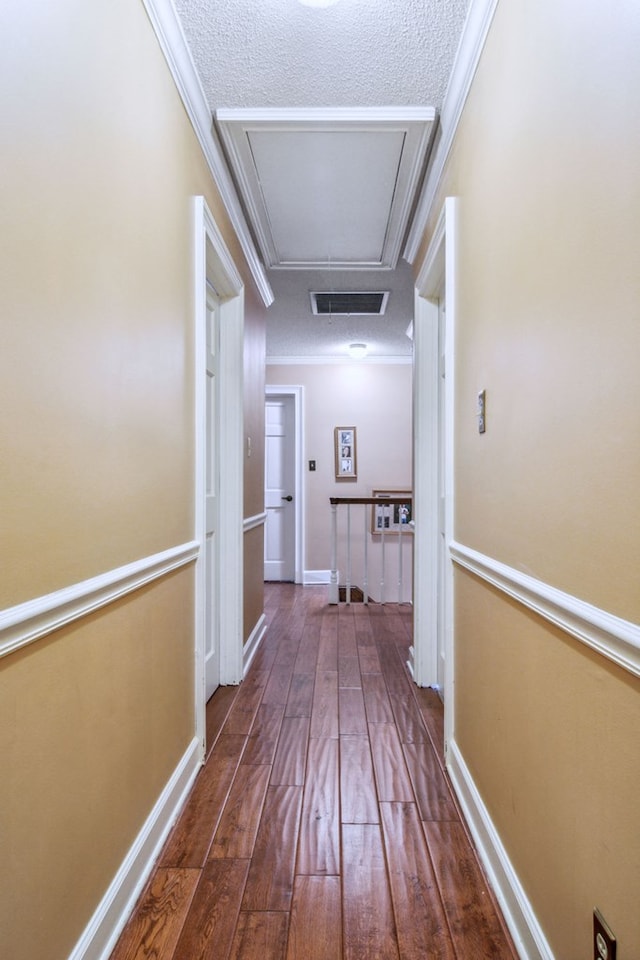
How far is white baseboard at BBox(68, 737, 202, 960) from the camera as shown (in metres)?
1.07

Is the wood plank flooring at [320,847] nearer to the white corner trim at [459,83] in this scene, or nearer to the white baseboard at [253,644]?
the white baseboard at [253,644]

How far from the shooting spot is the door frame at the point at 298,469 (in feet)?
18.9

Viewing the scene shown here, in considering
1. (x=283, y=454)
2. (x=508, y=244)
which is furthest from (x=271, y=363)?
(x=508, y=244)

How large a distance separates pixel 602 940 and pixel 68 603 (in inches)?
39.1

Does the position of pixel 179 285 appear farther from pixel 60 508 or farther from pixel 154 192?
pixel 60 508

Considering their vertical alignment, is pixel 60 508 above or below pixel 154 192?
below

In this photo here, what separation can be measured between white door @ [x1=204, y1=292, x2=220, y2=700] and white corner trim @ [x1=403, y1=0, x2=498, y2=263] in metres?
1.12

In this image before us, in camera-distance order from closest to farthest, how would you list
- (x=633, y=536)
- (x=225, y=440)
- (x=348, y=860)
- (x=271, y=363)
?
(x=633, y=536), (x=348, y=860), (x=225, y=440), (x=271, y=363)

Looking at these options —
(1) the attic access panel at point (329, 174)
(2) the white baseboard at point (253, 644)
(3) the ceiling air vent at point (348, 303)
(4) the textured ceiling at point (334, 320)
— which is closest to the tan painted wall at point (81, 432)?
(1) the attic access panel at point (329, 174)

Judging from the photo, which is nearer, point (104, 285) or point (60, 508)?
point (60, 508)

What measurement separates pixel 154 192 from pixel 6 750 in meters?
1.38

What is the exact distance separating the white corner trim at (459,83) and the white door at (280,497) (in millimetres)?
3548

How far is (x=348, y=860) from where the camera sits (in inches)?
56.4

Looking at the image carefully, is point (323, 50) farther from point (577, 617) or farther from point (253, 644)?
point (253, 644)
